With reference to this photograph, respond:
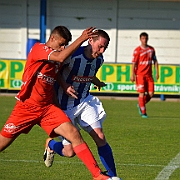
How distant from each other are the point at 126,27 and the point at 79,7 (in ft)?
6.65

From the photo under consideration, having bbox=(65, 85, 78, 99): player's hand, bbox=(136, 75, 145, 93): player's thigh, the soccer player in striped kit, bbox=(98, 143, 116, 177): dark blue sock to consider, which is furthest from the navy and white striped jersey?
bbox=(136, 75, 145, 93): player's thigh

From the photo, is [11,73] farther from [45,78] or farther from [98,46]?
[45,78]

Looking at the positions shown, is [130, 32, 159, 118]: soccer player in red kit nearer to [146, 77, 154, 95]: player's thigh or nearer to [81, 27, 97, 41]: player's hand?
[146, 77, 154, 95]: player's thigh

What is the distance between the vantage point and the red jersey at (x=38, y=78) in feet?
22.2

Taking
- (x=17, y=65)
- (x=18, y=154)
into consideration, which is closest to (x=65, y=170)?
(x=18, y=154)

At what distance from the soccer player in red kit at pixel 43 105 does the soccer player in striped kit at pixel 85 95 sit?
1.12ft

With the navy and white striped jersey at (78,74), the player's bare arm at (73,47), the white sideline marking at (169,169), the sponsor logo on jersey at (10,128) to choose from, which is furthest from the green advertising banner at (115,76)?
the player's bare arm at (73,47)

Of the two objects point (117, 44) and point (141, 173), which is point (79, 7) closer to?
point (117, 44)

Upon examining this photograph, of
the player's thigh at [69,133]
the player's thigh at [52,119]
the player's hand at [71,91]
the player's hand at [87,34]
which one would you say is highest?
the player's hand at [87,34]

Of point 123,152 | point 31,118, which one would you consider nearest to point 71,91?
point 31,118

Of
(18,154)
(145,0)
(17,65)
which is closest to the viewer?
(18,154)

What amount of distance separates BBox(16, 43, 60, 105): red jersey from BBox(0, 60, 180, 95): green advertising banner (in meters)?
12.9

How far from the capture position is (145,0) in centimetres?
2356

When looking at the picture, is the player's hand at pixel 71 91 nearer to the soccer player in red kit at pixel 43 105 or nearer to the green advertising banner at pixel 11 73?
the soccer player in red kit at pixel 43 105
